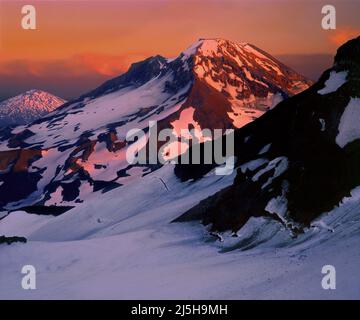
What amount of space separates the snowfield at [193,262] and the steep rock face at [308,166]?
1.42 meters

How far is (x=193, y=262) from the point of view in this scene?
3984 cm

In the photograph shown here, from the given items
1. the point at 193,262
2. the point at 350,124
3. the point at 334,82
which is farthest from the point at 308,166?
the point at 193,262

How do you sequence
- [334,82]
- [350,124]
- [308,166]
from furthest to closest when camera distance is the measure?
1. [334,82]
2. [350,124]
3. [308,166]

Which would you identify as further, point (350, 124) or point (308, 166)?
point (350, 124)

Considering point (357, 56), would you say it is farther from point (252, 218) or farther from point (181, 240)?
point (181, 240)

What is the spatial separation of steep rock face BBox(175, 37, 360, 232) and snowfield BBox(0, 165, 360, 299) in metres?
1.42

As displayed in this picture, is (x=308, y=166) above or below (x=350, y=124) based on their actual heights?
below

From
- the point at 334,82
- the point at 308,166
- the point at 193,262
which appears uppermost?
the point at 334,82

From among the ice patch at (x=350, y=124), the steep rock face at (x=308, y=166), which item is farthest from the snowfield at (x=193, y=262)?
the ice patch at (x=350, y=124)

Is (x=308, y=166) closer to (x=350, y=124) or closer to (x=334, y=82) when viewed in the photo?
(x=350, y=124)

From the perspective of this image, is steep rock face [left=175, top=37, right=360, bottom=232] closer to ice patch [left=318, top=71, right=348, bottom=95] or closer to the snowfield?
ice patch [left=318, top=71, right=348, bottom=95]

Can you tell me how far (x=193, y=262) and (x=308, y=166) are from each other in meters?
12.4

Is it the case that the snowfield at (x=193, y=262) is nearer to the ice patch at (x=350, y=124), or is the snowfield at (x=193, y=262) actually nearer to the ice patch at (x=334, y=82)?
the ice patch at (x=350, y=124)

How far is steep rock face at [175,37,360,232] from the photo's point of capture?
41.2 m
